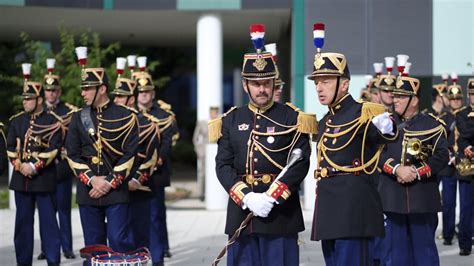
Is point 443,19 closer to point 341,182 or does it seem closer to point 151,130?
point 151,130

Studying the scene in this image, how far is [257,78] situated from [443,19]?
1149 cm

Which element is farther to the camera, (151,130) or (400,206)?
(151,130)

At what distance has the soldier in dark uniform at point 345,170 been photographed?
626 cm

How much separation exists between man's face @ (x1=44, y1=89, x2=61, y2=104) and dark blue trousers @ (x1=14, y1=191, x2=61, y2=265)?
53.7 inches

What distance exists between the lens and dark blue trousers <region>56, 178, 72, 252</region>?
11.0 meters

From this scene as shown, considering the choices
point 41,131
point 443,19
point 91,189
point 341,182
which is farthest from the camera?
point 443,19

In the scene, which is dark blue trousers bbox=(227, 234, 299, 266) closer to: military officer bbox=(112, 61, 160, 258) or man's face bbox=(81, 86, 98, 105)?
man's face bbox=(81, 86, 98, 105)

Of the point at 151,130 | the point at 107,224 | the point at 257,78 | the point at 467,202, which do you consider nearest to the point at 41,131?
the point at 151,130

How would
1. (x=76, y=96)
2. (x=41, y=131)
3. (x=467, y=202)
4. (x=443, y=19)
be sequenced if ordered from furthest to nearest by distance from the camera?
1. (x=76, y=96)
2. (x=443, y=19)
3. (x=467, y=202)
4. (x=41, y=131)

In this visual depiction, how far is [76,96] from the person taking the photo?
18.7m

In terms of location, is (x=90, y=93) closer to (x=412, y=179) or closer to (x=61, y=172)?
(x=61, y=172)

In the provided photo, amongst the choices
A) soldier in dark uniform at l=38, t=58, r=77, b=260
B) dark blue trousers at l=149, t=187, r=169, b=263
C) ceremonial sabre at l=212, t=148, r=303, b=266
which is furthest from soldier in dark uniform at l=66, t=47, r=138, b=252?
ceremonial sabre at l=212, t=148, r=303, b=266

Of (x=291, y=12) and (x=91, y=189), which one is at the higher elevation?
(x=291, y=12)

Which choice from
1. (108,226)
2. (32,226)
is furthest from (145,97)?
(108,226)
